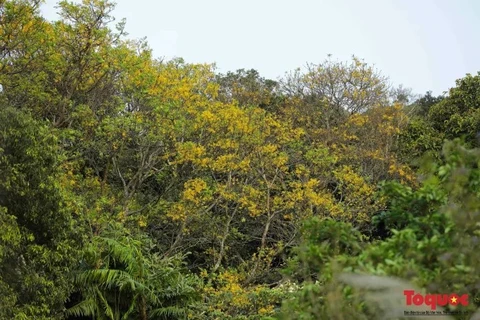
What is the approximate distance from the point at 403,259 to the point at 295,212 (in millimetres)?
11999

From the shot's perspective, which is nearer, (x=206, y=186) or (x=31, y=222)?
(x=31, y=222)

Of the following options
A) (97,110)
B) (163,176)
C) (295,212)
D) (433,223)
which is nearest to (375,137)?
(295,212)

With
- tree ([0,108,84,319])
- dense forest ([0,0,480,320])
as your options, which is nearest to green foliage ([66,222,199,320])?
dense forest ([0,0,480,320])

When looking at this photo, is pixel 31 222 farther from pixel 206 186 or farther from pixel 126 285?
pixel 206 186

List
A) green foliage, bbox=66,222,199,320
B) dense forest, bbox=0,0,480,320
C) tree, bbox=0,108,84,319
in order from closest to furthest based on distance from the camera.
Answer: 1. dense forest, bbox=0,0,480,320
2. tree, bbox=0,108,84,319
3. green foliage, bbox=66,222,199,320

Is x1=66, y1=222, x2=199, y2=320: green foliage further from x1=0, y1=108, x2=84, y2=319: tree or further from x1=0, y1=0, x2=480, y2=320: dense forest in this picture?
x1=0, y1=108, x2=84, y2=319: tree

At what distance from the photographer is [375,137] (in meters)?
17.4

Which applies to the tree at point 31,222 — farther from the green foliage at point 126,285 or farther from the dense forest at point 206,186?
the green foliage at point 126,285

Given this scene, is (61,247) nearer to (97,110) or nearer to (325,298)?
(97,110)

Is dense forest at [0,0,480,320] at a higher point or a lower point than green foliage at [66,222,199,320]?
higher

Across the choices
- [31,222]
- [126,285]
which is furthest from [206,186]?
[31,222]

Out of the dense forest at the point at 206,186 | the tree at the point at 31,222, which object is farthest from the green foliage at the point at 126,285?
the tree at the point at 31,222

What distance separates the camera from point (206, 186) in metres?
12.9

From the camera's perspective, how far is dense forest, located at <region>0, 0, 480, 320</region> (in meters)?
2.83
